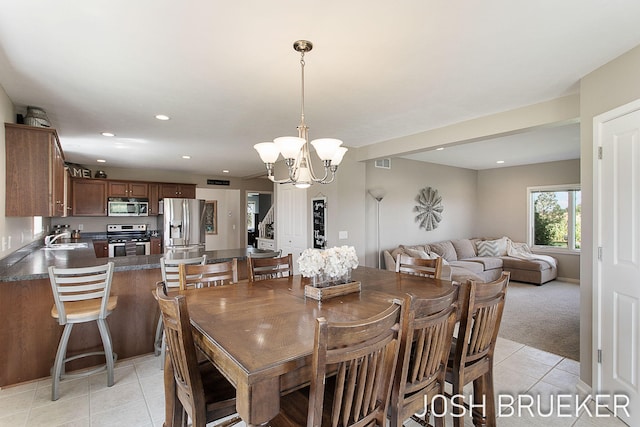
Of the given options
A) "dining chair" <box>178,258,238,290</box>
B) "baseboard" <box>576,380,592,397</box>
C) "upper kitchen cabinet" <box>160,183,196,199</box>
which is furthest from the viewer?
"upper kitchen cabinet" <box>160,183,196,199</box>

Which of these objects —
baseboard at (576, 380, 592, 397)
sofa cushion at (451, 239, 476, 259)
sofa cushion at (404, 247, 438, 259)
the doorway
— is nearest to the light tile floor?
baseboard at (576, 380, 592, 397)

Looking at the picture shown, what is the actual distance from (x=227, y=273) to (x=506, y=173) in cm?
739

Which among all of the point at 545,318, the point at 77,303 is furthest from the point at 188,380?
the point at 545,318

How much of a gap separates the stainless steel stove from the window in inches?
342

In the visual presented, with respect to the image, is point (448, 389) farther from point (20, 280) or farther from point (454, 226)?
point (454, 226)

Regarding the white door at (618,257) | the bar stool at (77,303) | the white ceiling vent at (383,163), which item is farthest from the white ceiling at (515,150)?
the bar stool at (77,303)

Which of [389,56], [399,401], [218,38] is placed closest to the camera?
[399,401]

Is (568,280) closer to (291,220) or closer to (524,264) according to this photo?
(524,264)

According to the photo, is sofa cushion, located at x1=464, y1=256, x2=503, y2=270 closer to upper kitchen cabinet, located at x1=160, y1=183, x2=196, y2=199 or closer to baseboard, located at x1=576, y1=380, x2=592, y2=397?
baseboard, located at x1=576, y1=380, x2=592, y2=397

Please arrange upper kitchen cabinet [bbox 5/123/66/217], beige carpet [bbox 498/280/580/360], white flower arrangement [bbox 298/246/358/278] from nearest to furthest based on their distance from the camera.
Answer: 1. white flower arrangement [bbox 298/246/358/278]
2. upper kitchen cabinet [bbox 5/123/66/217]
3. beige carpet [bbox 498/280/580/360]

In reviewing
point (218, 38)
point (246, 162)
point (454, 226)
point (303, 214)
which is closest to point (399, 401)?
point (218, 38)

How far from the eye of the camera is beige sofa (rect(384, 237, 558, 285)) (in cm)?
577

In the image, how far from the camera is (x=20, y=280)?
8.23ft

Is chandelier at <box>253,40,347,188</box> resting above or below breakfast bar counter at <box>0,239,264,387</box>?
above
